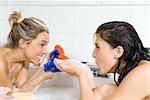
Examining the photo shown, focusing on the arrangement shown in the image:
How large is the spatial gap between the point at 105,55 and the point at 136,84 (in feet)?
0.58

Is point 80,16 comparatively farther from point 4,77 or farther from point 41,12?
point 4,77

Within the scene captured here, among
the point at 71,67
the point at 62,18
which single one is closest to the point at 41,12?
the point at 62,18

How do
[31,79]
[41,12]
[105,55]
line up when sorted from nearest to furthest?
[105,55], [31,79], [41,12]

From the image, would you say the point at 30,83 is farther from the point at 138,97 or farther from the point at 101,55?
the point at 138,97

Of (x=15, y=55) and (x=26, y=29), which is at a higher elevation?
(x=26, y=29)

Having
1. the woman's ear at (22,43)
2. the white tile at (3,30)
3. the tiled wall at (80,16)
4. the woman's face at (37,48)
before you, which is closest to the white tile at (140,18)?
the tiled wall at (80,16)

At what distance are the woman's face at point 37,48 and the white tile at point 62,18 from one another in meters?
0.37

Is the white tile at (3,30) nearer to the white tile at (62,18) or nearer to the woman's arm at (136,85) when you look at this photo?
the white tile at (62,18)

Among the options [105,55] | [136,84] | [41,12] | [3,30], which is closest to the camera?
[136,84]

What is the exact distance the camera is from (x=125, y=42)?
1048 mm

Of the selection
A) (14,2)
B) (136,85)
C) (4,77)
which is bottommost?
(4,77)

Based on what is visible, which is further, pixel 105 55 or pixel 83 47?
pixel 83 47

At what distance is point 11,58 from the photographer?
61.0 inches

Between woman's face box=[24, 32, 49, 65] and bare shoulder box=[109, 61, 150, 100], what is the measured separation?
61cm
